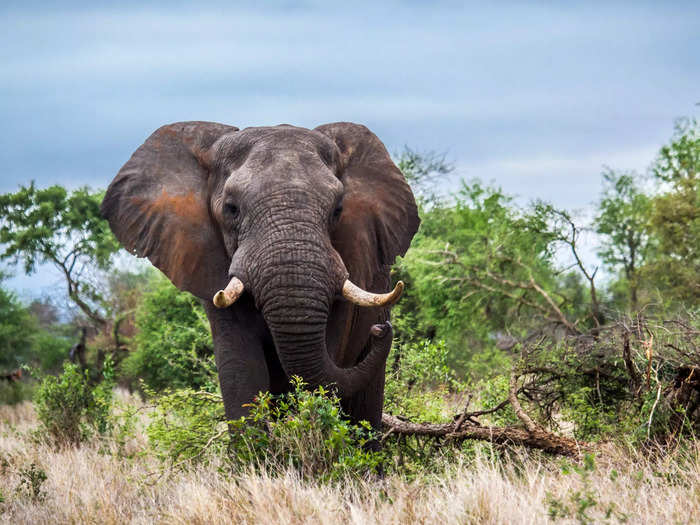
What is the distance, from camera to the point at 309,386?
649 cm

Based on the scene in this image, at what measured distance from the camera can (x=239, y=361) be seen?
655 centimetres

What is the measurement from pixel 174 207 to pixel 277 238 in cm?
129

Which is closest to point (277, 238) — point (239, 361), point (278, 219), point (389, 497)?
point (278, 219)

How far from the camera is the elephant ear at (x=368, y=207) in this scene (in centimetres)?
695

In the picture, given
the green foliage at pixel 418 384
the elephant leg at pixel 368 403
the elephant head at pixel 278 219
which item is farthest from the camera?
the green foliage at pixel 418 384

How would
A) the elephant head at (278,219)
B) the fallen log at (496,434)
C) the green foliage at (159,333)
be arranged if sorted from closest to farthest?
the elephant head at (278,219), the fallen log at (496,434), the green foliage at (159,333)

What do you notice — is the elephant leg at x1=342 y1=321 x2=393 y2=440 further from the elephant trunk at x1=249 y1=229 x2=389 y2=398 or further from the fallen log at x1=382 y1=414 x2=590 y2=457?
the elephant trunk at x1=249 y1=229 x2=389 y2=398

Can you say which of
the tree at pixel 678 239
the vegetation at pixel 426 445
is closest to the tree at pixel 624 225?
the tree at pixel 678 239

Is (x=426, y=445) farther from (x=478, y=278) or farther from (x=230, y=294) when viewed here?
(x=478, y=278)

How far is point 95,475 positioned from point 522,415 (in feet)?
12.5

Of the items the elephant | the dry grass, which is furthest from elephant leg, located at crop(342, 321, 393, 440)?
the dry grass

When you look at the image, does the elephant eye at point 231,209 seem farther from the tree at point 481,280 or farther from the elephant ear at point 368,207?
the tree at point 481,280

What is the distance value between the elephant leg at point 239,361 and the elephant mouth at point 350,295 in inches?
8.2

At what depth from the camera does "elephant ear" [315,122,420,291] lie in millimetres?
6953
